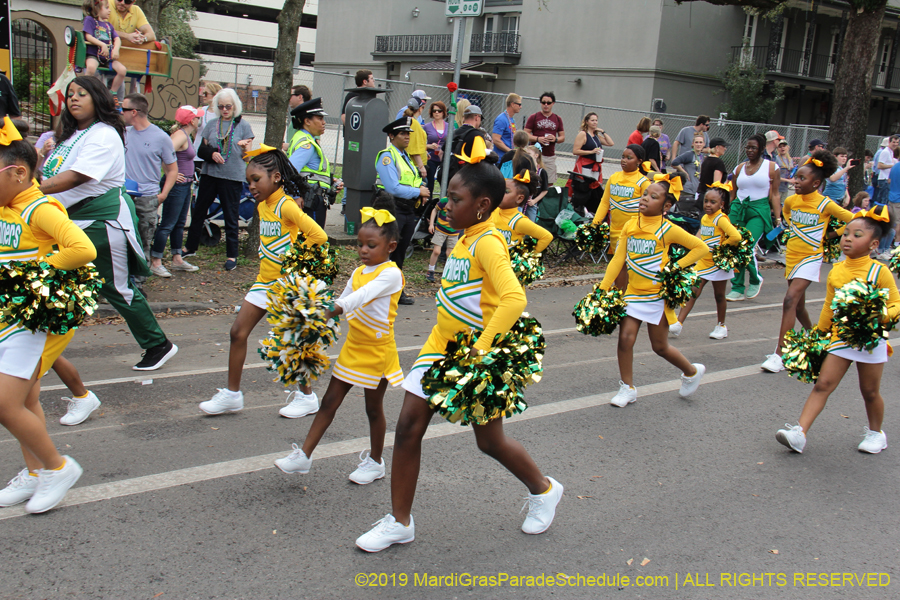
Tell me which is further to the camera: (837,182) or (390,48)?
(390,48)

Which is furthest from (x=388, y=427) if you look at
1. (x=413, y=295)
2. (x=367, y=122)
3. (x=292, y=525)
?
(x=367, y=122)

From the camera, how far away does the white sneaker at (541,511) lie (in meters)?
3.72

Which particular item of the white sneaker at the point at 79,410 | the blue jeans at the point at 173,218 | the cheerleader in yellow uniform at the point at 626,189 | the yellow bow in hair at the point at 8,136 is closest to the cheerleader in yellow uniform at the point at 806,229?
the cheerleader in yellow uniform at the point at 626,189

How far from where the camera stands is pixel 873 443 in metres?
5.13

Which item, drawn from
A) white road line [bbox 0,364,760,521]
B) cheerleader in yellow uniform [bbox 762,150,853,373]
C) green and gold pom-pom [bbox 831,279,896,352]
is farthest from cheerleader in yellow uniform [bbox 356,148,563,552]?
cheerleader in yellow uniform [bbox 762,150,853,373]

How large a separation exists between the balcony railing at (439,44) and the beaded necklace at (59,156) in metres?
39.3

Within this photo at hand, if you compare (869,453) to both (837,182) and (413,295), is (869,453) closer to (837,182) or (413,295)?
(413,295)

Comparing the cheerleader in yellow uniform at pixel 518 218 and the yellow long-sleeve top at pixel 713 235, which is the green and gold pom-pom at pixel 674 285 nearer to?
the cheerleader in yellow uniform at pixel 518 218

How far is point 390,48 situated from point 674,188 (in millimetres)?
44326

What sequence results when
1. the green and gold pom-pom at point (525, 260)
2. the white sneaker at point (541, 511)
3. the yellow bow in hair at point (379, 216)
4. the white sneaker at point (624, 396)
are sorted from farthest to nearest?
the green and gold pom-pom at point (525, 260) < the white sneaker at point (624, 396) < the yellow bow in hair at point (379, 216) < the white sneaker at point (541, 511)

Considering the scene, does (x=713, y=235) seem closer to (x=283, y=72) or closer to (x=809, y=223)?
(x=809, y=223)

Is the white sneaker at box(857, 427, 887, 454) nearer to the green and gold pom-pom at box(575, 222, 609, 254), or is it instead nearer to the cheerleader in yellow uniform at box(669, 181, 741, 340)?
the cheerleader in yellow uniform at box(669, 181, 741, 340)

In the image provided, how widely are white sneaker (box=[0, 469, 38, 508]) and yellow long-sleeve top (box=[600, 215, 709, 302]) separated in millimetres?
4063

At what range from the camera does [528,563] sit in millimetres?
3504
